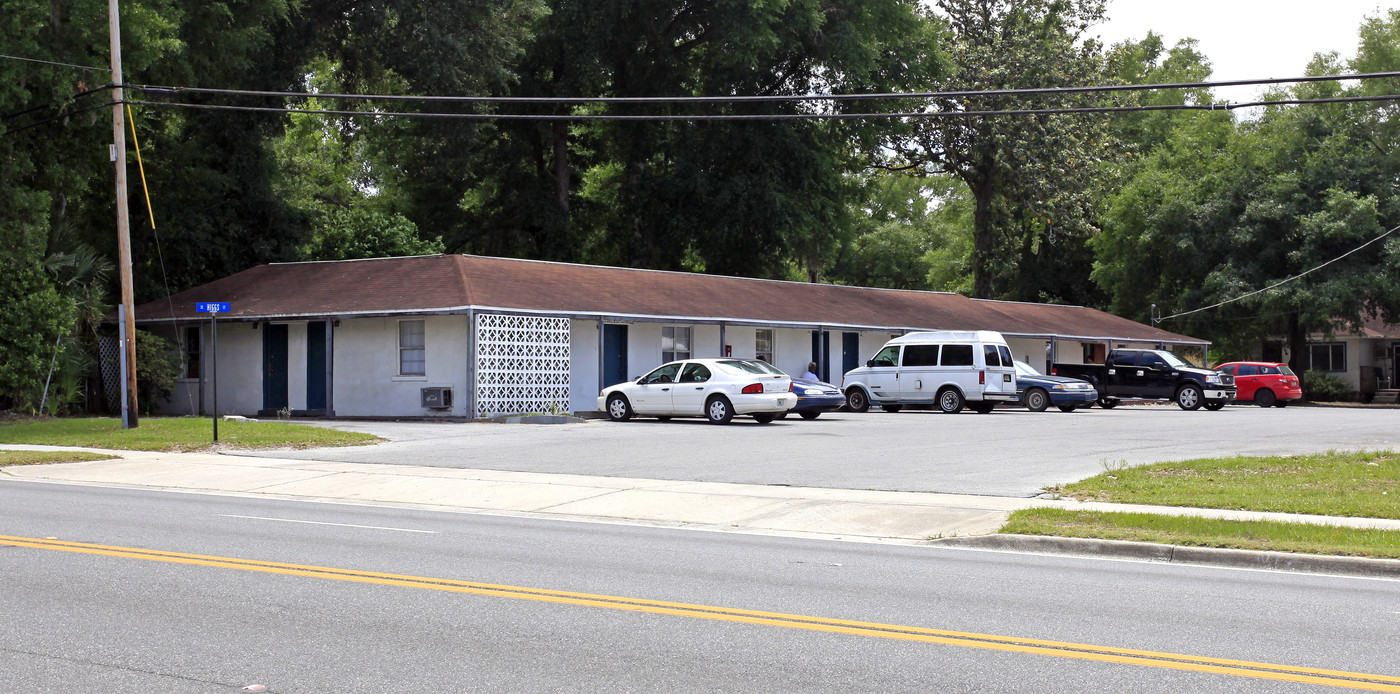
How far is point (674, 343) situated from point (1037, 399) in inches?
407

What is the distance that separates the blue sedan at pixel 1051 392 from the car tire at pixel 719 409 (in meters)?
11.2

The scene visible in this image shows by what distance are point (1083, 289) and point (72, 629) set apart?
63.6 metres

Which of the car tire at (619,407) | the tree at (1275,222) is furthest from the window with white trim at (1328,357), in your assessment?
the car tire at (619,407)

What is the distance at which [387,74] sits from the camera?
4466 cm

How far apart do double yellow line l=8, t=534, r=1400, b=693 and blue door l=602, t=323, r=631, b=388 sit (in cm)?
2207

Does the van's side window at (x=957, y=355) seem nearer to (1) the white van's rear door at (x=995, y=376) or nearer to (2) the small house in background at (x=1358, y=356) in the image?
(1) the white van's rear door at (x=995, y=376)

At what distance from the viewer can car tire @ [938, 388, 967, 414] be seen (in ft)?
110

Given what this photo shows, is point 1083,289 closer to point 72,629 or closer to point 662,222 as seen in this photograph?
point 662,222

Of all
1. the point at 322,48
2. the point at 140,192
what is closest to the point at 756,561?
the point at 140,192

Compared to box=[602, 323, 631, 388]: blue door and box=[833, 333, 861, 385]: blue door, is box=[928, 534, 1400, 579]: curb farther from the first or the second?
box=[833, 333, 861, 385]: blue door

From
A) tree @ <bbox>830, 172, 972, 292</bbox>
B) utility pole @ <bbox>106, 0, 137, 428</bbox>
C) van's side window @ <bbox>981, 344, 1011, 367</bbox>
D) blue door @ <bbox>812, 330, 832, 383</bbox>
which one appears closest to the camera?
utility pole @ <bbox>106, 0, 137, 428</bbox>

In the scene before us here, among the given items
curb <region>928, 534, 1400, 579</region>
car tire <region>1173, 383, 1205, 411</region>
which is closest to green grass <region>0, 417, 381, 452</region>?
curb <region>928, 534, 1400, 579</region>

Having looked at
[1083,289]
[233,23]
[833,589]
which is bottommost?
[833,589]

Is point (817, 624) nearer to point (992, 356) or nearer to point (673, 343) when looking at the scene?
point (992, 356)
